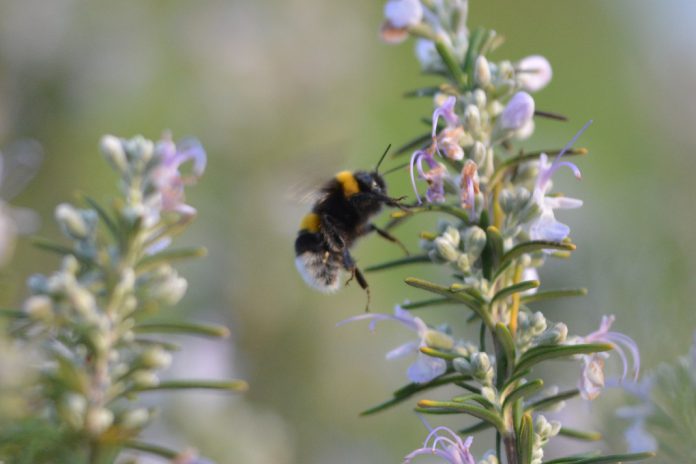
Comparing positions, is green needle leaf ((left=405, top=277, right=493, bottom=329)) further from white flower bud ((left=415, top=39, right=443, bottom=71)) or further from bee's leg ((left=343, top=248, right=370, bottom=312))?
bee's leg ((left=343, top=248, right=370, bottom=312))

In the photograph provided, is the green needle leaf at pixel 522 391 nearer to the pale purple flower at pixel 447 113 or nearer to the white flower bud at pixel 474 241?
the white flower bud at pixel 474 241

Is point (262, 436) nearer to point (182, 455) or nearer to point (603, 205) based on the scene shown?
point (182, 455)

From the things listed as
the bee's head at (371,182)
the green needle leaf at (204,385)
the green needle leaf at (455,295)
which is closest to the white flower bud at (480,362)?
the green needle leaf at (455,295)

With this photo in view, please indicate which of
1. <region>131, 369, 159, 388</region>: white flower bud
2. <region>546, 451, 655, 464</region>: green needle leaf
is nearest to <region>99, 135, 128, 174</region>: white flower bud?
<region>131, 369, 159, 388</region>: white flower bud

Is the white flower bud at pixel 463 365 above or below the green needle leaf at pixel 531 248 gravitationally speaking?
below

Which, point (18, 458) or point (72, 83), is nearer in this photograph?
point (18, 458)

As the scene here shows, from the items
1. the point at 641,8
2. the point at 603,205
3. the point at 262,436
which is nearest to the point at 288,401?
the point at 262,436
